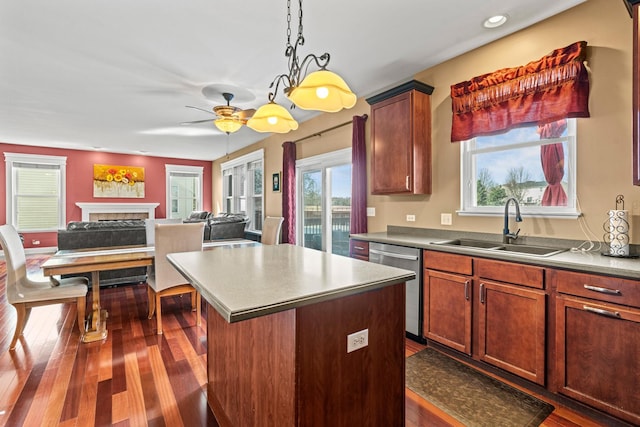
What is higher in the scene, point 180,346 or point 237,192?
point 237,192

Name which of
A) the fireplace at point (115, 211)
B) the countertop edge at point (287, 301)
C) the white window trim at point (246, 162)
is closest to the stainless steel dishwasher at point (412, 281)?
the countertop edge at point (287, 301)

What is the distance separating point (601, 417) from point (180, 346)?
9.89 feet

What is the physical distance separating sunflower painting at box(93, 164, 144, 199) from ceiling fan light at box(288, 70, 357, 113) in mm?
8302

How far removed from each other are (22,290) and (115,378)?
127 cm

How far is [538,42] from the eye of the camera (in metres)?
2.41

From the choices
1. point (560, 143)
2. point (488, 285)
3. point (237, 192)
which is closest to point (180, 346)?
point (488, 285)

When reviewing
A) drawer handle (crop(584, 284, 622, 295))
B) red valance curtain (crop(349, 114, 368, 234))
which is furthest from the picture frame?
drawer handle (crop(584, 284, 622, 295))

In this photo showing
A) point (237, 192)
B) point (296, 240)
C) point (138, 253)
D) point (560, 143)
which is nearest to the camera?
point (560, 143)

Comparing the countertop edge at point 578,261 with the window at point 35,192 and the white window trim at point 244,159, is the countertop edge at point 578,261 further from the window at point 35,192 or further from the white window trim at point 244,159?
the window at point 35,192

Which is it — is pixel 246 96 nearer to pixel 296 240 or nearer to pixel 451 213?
pixel 296 240

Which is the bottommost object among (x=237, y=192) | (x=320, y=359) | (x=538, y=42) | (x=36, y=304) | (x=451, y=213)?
(x=36, y=304)

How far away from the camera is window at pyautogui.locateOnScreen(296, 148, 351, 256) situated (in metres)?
4.40

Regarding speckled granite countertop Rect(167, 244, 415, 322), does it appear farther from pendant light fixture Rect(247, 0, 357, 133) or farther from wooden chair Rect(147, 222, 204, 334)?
wooden chair Rect(147, 222, 204, 334)

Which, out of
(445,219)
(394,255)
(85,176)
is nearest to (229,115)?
(394,255)
